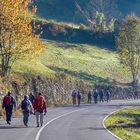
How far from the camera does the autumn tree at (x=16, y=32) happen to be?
41.5 metres

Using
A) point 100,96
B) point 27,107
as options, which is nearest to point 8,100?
point 27,107

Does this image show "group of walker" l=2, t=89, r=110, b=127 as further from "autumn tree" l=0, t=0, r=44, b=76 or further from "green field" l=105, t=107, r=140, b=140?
"autumn tree" l=0, t=0, r=44, b=76

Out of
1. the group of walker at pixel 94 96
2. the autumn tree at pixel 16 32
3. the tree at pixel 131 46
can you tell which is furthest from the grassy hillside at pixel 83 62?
the autumn tree at pixel 16 32

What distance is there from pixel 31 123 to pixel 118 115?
36.0 feet

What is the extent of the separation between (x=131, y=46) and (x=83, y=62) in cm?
759

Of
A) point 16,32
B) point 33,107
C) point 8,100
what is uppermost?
point 16,32

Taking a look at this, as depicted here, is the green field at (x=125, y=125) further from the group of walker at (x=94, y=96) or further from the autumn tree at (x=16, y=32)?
the autumn tree at (x=16, y=32)

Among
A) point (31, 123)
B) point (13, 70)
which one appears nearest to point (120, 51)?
point (13, 70)

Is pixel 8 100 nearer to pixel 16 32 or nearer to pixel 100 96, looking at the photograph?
pixel 16 32

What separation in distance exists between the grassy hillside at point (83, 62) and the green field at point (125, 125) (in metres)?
22.5

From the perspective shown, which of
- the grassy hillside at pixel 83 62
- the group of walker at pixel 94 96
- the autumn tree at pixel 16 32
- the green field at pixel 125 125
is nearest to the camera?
the green field at pixel 125 125

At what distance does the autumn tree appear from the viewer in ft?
136

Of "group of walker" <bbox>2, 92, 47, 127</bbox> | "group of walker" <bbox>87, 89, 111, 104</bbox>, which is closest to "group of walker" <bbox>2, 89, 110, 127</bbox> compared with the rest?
"group of walker" <bbox>2, 92, 47, 127</bbox>

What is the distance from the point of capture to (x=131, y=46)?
74.6 meters
